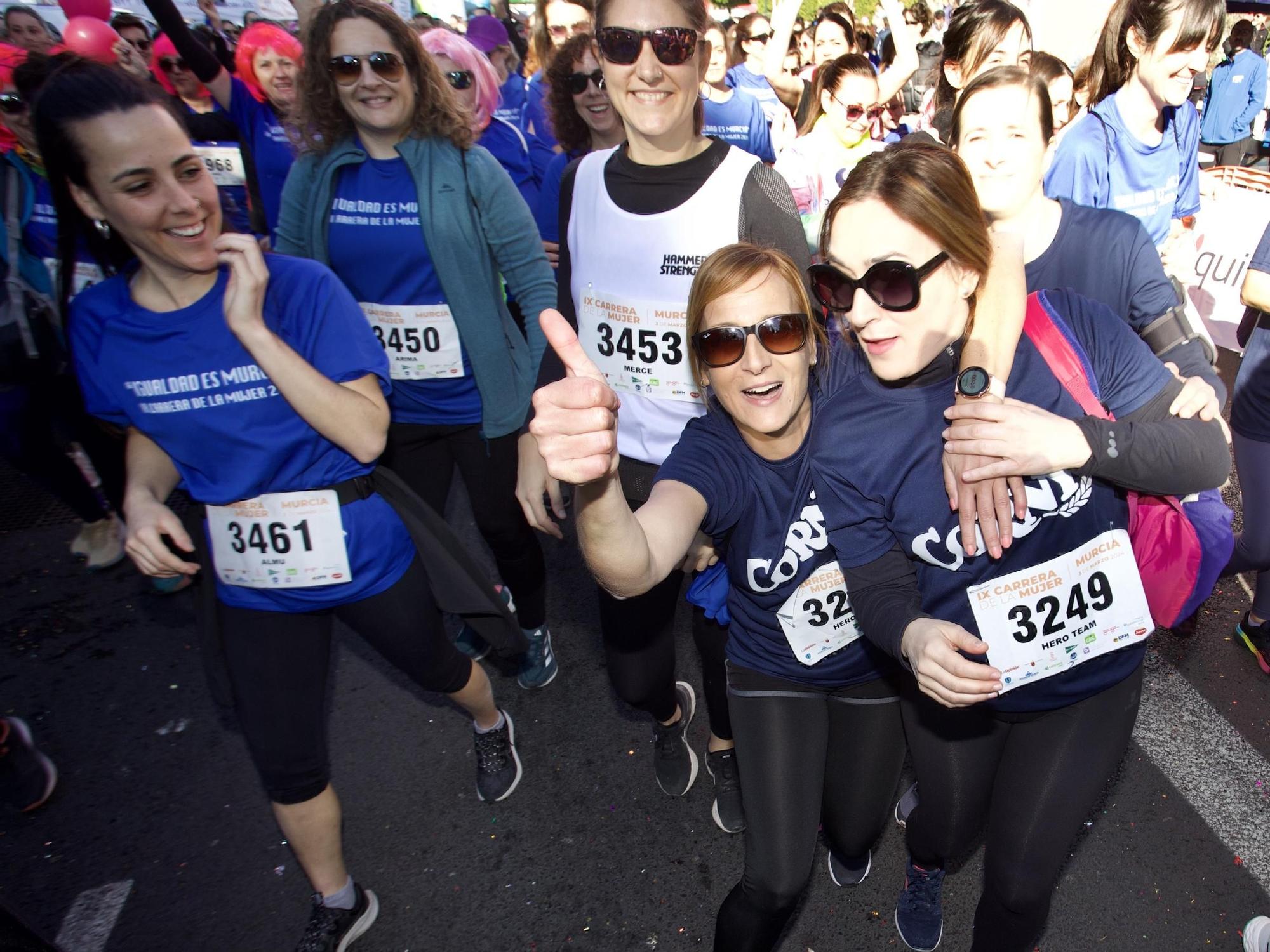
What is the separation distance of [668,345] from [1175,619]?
4.69 feet

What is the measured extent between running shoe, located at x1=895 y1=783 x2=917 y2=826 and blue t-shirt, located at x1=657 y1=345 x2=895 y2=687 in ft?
3.29

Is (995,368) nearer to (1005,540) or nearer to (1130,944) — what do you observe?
(1005,540)

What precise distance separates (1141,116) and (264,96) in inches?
186

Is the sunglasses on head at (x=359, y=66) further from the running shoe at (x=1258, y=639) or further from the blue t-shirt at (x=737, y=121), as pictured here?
the running shoe at (x=1258, y=639)

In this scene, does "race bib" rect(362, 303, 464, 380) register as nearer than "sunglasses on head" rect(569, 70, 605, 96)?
Yes

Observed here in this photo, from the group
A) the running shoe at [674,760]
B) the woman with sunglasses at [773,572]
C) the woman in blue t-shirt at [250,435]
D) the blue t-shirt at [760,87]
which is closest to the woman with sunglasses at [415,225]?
the woman in blue t-shirt at [250,435]

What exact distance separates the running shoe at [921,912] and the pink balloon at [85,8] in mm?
6648

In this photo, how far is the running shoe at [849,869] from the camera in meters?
2.37

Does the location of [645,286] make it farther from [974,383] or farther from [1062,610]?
[1062,610]

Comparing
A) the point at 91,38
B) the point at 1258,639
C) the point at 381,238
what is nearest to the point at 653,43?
the point at 381,238

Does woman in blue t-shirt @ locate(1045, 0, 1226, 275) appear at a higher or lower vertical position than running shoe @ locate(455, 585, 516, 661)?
higher

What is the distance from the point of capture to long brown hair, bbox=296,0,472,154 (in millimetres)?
2627

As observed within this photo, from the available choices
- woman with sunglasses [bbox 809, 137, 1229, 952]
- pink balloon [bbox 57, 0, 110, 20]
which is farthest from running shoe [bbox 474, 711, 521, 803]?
pink balloon [bbox 57, 0, 110, 20]

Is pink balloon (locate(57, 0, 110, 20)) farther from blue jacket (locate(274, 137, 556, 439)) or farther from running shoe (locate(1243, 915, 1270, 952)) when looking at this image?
running shoe (locate(1243, 915, 1270, 952))
